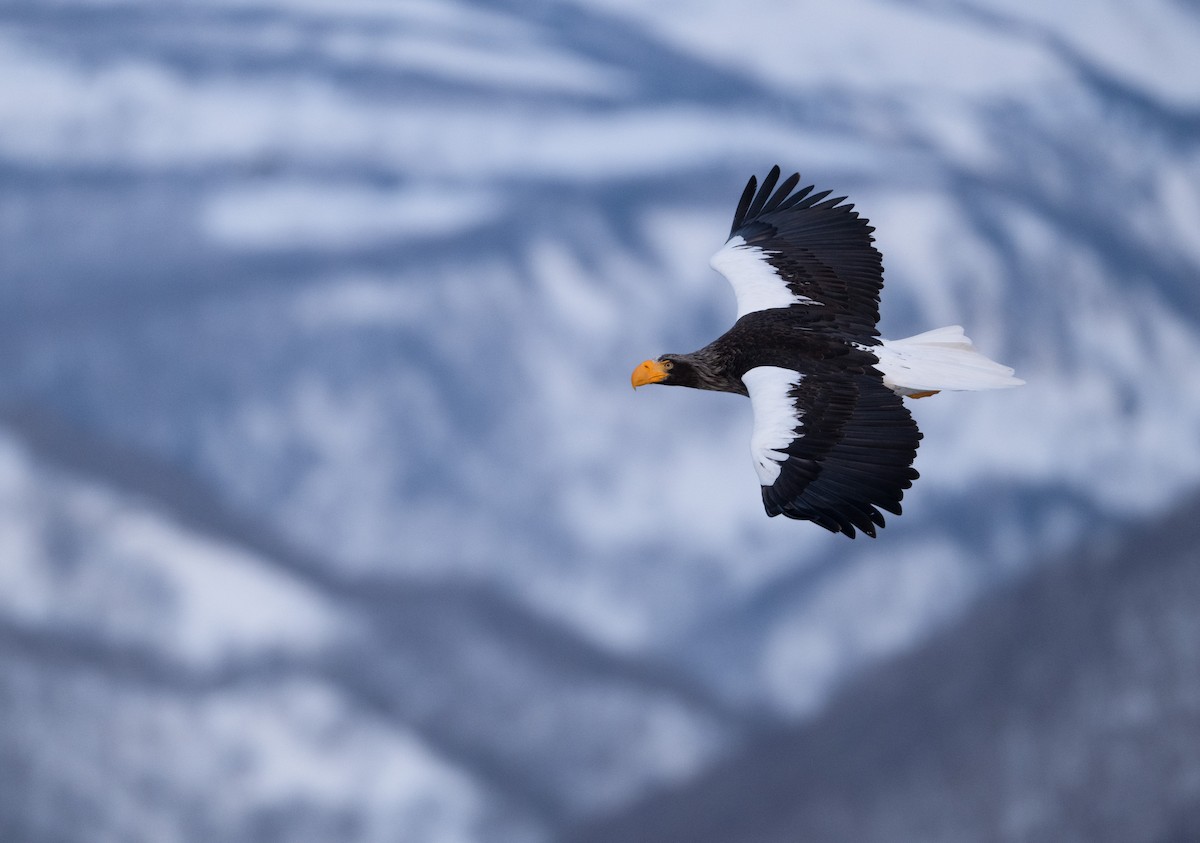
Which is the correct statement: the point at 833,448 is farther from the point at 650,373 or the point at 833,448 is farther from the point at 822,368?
the point at 650,373

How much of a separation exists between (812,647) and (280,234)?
10.4 meters

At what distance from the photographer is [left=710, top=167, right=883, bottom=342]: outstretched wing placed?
6.47 metres

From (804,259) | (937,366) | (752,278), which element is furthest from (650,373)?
(937,366)

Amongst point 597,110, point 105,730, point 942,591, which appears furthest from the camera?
point 597,110

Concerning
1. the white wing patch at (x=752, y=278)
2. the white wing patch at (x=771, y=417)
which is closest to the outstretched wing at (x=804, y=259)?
the white wing patch at (x=752, y=278)

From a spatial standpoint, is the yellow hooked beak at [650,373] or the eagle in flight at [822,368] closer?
the eagle in flight at [822,368]

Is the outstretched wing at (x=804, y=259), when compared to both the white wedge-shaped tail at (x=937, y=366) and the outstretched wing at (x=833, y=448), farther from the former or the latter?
the outstretched wing at (x=833, y=448)

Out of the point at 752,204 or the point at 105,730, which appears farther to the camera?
the point at 105,730

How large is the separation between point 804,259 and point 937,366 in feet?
3.83

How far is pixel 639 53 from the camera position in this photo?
2555 cm

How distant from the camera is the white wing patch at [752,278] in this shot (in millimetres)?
6500

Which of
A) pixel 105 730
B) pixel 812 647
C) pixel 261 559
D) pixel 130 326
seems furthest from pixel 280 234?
pixel 812 647

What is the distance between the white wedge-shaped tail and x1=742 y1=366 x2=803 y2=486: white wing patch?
1.21 ft

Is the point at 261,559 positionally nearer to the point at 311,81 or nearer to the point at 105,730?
the point at 105,730
